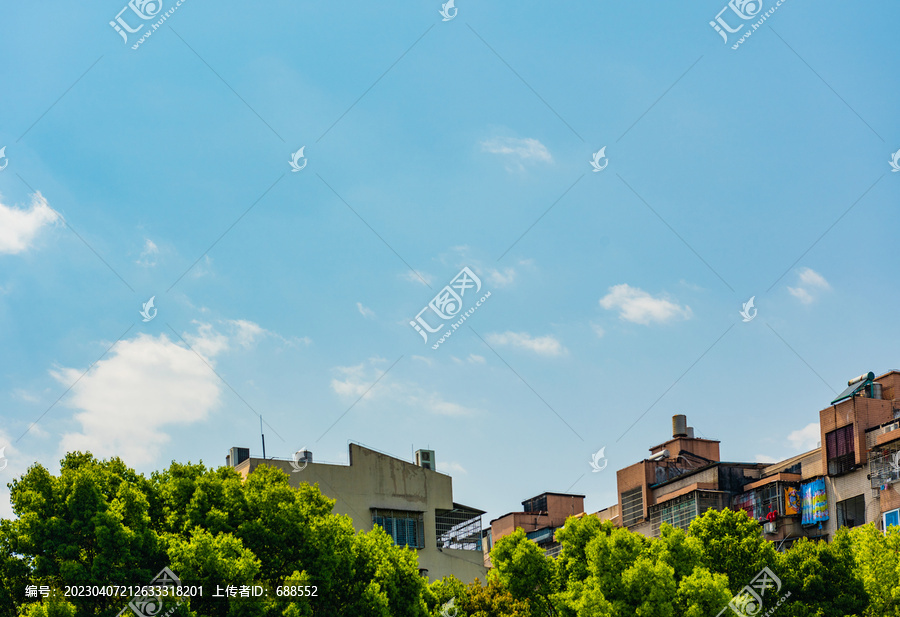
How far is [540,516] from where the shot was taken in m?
68.1

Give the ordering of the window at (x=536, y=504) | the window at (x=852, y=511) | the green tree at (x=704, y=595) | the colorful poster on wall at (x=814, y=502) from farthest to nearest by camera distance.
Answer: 1. the window at (x=536, y=504)
2. the colorful poster on wall at (x=814, y=502)
3. the window at (x=852, y=511)
4. the green tree at (x=704, y=595)

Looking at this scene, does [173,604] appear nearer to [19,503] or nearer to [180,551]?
[180,551]

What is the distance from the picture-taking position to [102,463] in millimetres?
30688

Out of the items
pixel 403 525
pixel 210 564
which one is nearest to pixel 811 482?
pixel 403 525

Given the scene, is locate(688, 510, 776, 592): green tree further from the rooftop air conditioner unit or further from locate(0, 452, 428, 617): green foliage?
the rooftop air conditioner unit

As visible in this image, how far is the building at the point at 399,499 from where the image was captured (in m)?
48.6

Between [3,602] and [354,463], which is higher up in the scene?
[354,463]

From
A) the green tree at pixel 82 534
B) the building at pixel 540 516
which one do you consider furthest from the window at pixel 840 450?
the green tree at pixel 82 534

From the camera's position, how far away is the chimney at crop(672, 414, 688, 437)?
59.0 metres

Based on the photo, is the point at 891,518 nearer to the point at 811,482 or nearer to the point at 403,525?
the point at 811,482

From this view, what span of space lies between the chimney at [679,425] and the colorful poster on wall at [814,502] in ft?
45.5

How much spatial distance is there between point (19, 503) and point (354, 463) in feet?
74.8

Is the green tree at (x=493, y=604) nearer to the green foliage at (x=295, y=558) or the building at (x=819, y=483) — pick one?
the green foliage at (x=295, y=558)

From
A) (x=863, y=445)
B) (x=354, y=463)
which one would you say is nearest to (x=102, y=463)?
(x=354, y=463)
